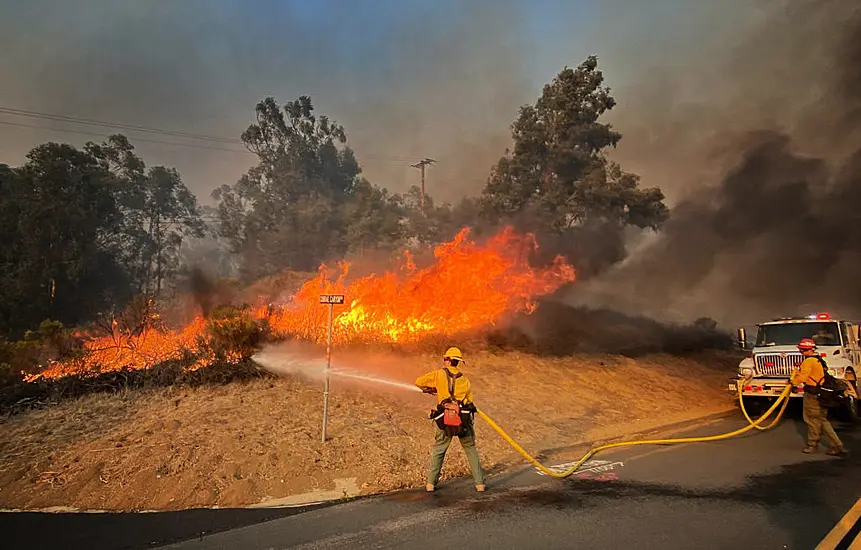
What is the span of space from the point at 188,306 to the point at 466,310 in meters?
12.1

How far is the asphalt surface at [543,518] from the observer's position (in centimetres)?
604

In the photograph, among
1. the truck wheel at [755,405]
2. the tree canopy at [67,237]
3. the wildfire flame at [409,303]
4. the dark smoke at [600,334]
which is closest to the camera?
the truck wheel at [755,405]

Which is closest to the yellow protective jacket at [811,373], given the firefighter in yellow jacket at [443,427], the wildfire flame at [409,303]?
the firefighter in yellow jacket at [443,427]

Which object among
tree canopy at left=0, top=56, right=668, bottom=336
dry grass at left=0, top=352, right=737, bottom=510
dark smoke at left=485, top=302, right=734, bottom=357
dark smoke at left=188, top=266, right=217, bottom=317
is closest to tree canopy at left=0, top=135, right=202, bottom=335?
tree canopy at left=0, top=56, right=668, bottom=336

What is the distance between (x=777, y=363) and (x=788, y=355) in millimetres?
332

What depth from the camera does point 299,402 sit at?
1195 centimetres

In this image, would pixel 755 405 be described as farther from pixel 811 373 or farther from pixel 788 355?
pixel 811 373

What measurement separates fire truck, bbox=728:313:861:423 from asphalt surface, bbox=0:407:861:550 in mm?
5260

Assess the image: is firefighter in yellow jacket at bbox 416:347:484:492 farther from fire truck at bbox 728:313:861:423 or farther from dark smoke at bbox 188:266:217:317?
dark smoke at bbox 188:266:217:317

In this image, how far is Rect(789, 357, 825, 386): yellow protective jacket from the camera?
33.9 ft

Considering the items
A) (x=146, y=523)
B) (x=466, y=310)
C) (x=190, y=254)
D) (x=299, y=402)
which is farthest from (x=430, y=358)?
(x=190, y=254)

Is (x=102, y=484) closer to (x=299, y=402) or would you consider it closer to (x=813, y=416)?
(x=299, y=402)

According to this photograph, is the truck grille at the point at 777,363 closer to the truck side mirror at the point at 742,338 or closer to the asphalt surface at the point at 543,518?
the truck side mirror at the point at 742,338

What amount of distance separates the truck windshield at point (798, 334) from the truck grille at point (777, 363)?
744mm
